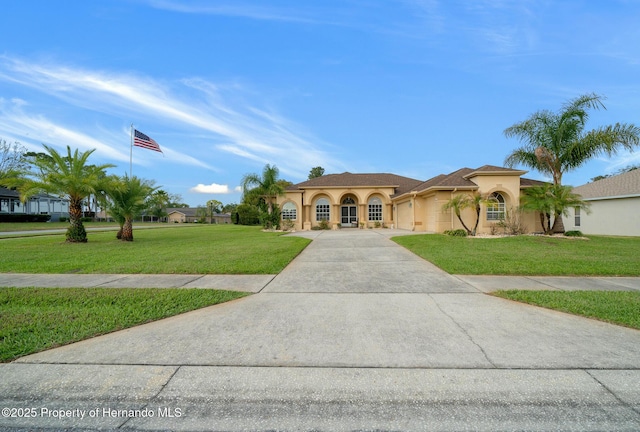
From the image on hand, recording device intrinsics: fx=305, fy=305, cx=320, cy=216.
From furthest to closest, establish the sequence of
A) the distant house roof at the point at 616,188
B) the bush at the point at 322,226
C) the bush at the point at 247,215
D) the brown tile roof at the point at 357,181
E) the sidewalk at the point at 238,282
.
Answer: the bush at the point at 247,215 < the brown tile roof at the point at 357,181 < the bush at the point at 322,226 < the distant house roof at the point at 616,188 < the sidewalk at the point at 238,282

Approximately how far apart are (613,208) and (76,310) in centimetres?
2847

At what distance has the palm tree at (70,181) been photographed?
15758 mm

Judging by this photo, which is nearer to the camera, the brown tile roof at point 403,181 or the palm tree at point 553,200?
the palm tree at point 553,200

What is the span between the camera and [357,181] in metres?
30.1

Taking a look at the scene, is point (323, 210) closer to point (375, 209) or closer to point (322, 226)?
point (322, 226)

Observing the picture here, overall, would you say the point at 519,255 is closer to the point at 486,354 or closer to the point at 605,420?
the point at 486,354

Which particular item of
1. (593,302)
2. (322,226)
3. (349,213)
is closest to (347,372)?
(593,302)

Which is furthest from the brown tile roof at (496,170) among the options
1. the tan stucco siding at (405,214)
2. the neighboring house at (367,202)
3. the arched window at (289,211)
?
the arched window at (289,211)

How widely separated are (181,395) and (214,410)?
1.39ft

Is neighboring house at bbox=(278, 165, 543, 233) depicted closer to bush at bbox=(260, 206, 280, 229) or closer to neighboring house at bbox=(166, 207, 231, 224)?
bush at bbox=(260, 206, 280, 229)

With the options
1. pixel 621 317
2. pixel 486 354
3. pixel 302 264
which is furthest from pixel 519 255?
pixel 486 354

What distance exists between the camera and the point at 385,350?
371 cm

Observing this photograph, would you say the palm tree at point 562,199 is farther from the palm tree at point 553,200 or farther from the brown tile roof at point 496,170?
the brown tile roof at point 496,170

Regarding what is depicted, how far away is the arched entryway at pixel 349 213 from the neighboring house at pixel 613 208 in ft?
55.4
